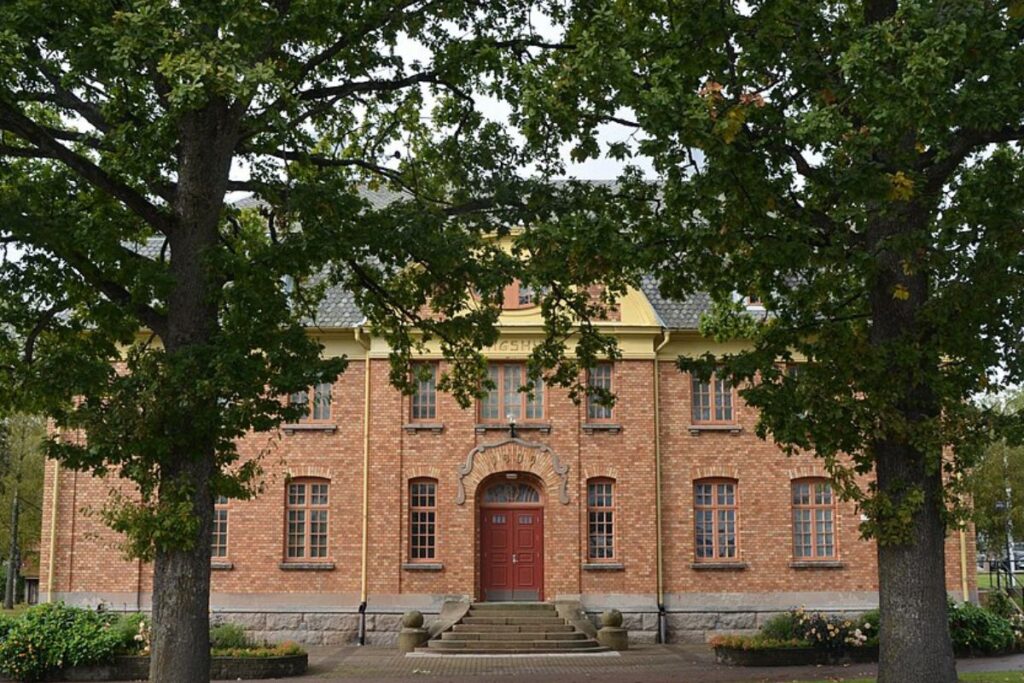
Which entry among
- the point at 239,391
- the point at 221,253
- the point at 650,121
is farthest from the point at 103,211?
the point at 650,121

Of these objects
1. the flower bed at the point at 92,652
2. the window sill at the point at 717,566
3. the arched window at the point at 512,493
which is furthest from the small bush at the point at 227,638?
the window sill at the point at 717,566

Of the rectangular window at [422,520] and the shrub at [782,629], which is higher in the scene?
the rectangular window at [422,520]

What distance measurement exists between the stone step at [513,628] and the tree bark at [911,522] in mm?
11654

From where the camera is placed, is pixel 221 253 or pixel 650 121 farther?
pixel 221 253

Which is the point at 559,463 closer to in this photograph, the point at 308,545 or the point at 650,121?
the point at 308,545

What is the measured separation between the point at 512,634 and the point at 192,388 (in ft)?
43.7

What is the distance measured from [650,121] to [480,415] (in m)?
15.4

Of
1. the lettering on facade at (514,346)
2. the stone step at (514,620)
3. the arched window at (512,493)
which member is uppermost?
the lettering on facade at (514,346)

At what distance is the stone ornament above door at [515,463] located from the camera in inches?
1007

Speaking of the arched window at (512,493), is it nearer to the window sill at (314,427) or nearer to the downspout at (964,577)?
the window sill at (314,427)

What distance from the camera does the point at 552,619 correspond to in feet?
79.5

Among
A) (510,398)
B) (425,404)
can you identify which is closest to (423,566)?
(425,404)

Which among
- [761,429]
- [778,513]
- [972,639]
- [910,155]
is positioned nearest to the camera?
[910,155]

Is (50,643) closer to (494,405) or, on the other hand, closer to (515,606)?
(515,606)
